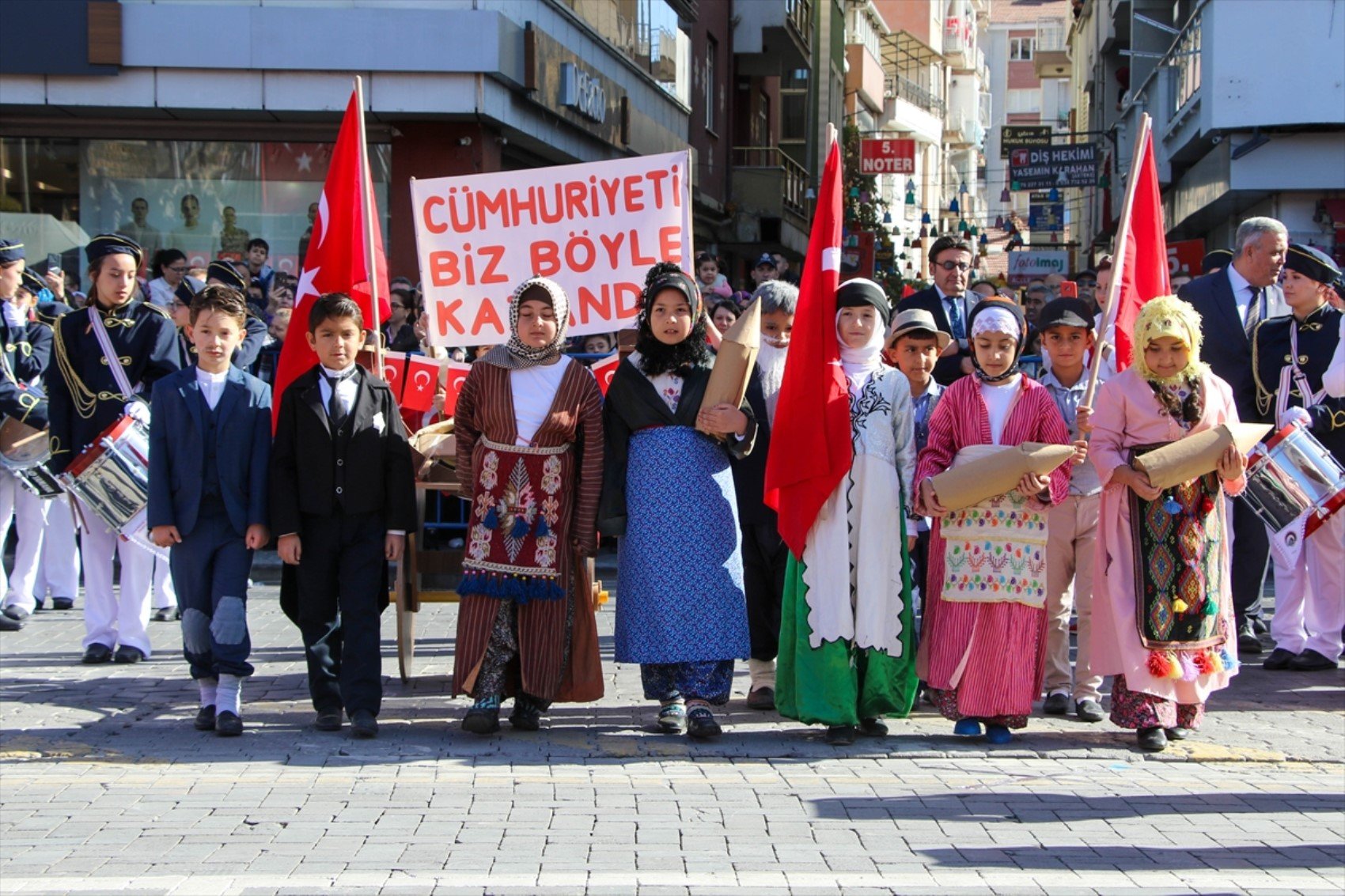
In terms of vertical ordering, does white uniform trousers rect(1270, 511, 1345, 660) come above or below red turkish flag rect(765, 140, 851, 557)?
below

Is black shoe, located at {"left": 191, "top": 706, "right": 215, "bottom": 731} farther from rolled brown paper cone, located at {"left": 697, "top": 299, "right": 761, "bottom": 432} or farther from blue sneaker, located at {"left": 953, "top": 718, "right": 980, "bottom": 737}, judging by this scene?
blue sneaker, located at {"left": 953, "top": 718, "right": 980, "bottom": 737}

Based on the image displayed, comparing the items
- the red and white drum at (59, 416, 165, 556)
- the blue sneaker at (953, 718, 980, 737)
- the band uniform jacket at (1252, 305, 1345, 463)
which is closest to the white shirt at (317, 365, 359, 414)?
the red and white drum at (59, 416, 165, 556)

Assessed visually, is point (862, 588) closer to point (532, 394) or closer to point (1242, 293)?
point (532, 394)

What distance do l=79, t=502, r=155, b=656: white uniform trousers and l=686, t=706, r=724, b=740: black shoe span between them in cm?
341

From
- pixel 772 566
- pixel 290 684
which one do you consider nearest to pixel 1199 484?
pixel 772 566

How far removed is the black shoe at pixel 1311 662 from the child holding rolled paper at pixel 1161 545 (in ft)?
6.43

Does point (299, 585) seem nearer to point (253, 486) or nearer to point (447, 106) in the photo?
point (253, 486)

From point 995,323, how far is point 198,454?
3.45 metres

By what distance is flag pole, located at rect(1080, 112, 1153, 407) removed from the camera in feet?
24.5

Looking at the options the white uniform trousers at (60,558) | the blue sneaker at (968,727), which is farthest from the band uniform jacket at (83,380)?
the blue sneaker at (968,727)

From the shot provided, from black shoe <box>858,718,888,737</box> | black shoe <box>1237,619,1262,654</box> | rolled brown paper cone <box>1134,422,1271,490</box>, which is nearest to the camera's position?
rolled brown paper cone <box>1134,422,1271,490</box>

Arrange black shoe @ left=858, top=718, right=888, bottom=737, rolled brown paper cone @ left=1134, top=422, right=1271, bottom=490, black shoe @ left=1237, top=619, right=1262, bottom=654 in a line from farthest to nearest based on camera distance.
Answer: black shoe @ left=1237, top=619, right=1262, bottom=654 → black shoe @ left=858, top=718, right=888, bottom=737 → rolled brown paper cone @ left=1134, top=422, right=1271, bottom=490

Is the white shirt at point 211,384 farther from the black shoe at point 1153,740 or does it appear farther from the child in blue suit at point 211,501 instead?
the black shoe at point 1153,740

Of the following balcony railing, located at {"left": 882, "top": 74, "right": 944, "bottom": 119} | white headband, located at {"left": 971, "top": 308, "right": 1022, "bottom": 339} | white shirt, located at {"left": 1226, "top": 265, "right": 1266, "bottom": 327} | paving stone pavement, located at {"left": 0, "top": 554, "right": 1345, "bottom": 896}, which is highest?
balcony railing, located at {"left": 882, "top": 74, "right": 944, "bottom": 119}
